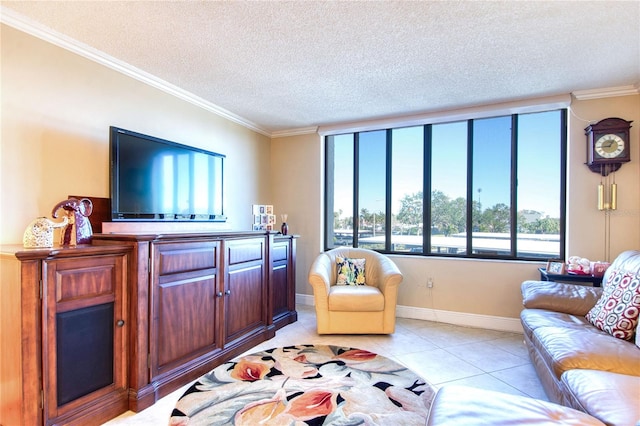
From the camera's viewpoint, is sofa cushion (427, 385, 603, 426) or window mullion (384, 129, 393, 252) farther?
window mullion (384, 129, 393, 252)

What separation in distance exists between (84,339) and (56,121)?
1.50 metres

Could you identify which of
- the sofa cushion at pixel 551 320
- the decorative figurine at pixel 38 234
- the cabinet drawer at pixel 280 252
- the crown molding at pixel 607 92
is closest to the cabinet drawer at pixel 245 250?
the cabinet drawer at pixel 280 252

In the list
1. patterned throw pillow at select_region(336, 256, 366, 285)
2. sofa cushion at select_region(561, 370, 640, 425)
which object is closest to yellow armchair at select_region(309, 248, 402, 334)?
patterned throw pillow at select_region(336, 256, 366, 285)

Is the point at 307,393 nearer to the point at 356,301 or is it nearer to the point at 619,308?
the point at 356,301

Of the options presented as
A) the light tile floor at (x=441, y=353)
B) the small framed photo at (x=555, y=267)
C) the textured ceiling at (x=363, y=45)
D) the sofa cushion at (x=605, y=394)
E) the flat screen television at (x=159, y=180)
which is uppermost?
the textured ceiling at (x=363, y=45)

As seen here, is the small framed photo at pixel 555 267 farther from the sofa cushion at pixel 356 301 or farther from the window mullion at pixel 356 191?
the window mullion at pixel 356 191

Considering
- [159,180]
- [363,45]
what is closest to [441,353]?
[363,45]

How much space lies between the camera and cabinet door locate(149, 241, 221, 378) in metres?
2.16

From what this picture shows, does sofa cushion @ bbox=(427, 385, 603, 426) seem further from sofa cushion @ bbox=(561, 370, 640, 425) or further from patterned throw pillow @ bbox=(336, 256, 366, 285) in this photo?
patterned throw pillow @ bbox=(336, 256, 366, 285)

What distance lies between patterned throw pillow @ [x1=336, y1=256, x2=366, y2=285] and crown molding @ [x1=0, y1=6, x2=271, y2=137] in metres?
2.30

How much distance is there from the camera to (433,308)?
12.8 ft

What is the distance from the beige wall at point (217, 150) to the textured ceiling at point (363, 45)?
253 mm

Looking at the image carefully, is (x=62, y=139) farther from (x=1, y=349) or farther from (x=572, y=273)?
(x=572, y=273)

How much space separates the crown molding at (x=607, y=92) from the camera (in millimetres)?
3049
